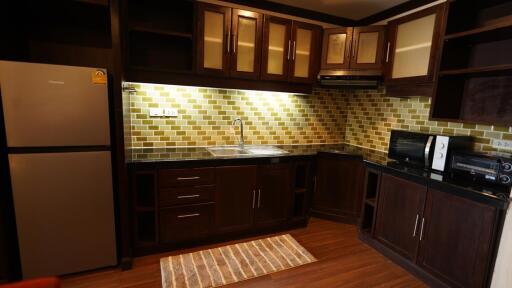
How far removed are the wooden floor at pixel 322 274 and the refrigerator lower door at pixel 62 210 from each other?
19 centimetres

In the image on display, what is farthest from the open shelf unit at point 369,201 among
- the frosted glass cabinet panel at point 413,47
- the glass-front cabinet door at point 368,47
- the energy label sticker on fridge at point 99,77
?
the energy label sticker on fridge at point 99,77

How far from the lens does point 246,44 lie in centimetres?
262

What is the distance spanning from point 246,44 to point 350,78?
125 centimetres

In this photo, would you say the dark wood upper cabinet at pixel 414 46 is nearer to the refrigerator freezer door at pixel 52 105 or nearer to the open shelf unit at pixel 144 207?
the open shelf unit at pixel 144 207

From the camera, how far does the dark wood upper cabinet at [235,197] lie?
8.09ft

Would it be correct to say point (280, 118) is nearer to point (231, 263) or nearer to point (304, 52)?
point (304, 52)

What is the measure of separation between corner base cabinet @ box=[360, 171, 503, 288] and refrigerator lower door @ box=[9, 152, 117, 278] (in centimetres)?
247

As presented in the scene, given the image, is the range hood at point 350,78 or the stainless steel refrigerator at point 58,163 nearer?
the stainless steel refrigerator at point 58,163

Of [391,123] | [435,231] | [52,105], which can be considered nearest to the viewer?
[52,105]

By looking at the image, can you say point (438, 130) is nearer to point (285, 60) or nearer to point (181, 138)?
point (285, 60)

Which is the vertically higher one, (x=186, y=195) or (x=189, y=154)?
(x=189, y=154)

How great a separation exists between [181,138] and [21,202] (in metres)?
1.39

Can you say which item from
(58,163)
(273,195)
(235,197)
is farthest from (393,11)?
(58,163)

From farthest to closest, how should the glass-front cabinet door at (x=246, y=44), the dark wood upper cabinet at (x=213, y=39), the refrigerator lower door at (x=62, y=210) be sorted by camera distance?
the glass-front cabinet door at (x=246, y=44) < the dark wood upper cabinet at (x=213, y=39) < the refrigerator lower door at (x=62, y=210)
